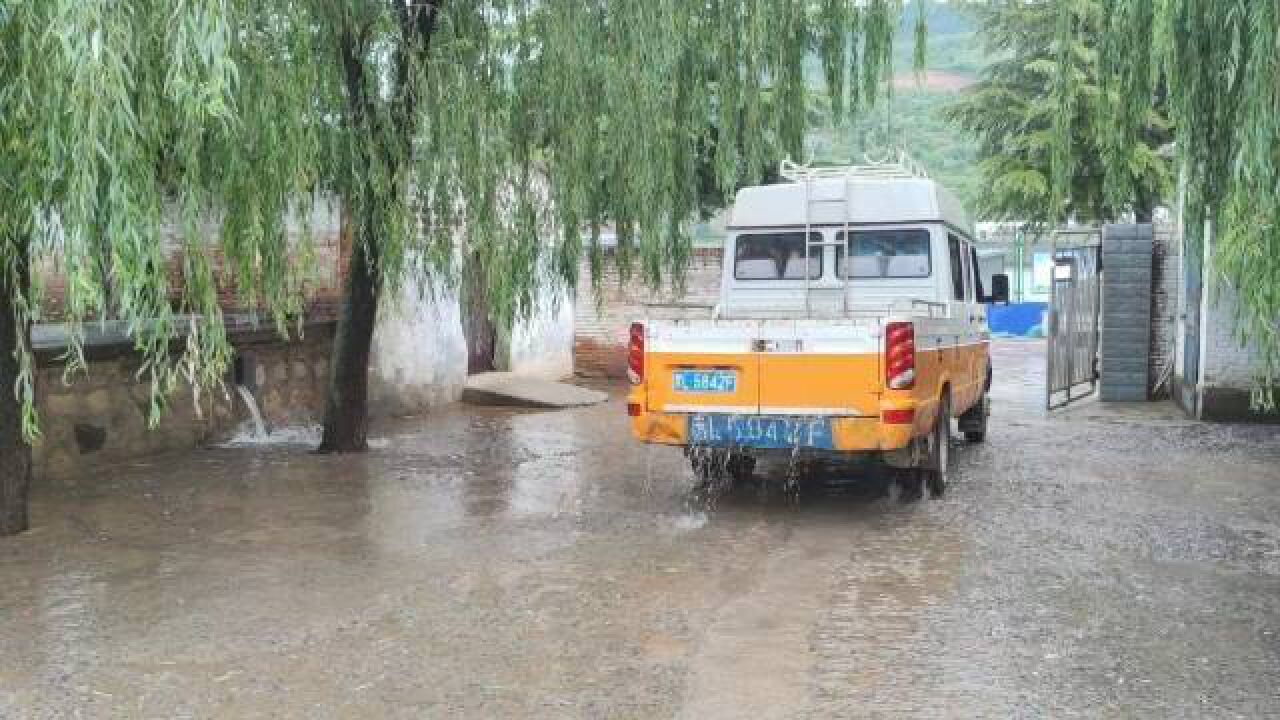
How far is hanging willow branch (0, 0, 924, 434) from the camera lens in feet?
17.0

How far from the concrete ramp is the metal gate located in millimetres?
6241

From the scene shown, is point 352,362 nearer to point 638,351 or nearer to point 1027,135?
point 638,351

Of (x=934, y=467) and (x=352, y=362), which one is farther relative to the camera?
(x=352, y=362)

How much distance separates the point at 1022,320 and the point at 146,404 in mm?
22953

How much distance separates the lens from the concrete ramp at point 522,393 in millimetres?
15117

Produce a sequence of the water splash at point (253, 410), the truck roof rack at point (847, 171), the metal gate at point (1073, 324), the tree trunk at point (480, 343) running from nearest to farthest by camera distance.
→ 1. the truck roof rack at point (847, 171)
2. the water splash at point (253, 410)
3. the metal gate at point (1073, 324)
4. the tree trunk at point (480, 343)

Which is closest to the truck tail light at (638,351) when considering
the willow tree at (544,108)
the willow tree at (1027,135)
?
the willow tree at (544,108)

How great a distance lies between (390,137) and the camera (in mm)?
8172

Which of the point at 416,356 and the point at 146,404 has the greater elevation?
the point at 416,356

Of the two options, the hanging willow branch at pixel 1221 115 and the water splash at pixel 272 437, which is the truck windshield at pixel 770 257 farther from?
the water splash at pixel 272 437

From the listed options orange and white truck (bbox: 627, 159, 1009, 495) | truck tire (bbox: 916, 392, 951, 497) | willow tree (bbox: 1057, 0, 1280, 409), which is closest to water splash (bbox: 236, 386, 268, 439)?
orange and white truck (bbox: 627, 159, 1009, 495)

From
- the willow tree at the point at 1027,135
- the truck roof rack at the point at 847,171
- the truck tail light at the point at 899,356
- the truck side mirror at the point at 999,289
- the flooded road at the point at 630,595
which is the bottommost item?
the flooded road at the point at 630,595

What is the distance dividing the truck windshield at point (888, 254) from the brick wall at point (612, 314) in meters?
8.94

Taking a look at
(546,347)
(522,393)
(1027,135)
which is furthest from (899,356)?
(1027,135)
